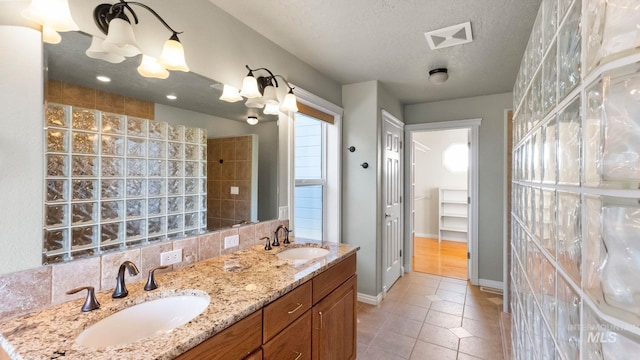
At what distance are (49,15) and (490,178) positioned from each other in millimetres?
4041

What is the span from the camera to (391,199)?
11.2ft

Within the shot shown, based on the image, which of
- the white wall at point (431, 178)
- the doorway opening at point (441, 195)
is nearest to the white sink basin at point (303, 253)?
the doorway opening at point (441, 195)

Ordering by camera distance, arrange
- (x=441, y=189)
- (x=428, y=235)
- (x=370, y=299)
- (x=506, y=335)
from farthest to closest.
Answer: (x=428, y=235) < (x=441, y=189) < (x=370, y=299) < (x=506, y=335)

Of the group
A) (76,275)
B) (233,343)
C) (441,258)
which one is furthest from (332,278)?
(441,258)

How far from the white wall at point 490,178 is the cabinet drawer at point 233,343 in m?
3.37

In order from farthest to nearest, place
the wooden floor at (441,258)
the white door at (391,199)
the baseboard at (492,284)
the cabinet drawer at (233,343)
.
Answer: the wooden floor at (441,258) → the baseboard at (492,284) → the white door at (391,199) → the cabinet drawer at (233,343)

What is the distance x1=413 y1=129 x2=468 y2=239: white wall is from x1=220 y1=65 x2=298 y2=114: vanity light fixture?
434cm

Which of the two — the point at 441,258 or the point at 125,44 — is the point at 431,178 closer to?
the point at 441,258

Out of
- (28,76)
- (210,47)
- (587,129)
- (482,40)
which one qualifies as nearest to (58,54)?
(28,76)

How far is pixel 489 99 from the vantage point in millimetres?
3447

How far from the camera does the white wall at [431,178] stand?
5.81m

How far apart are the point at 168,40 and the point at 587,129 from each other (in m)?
1.64

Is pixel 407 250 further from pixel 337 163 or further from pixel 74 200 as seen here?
pixel 74 200

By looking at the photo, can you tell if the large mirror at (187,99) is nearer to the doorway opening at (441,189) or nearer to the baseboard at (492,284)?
the baseboard at (492,284)
